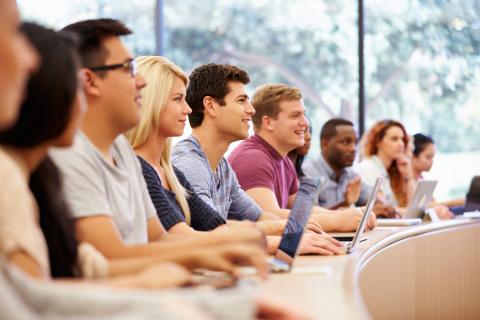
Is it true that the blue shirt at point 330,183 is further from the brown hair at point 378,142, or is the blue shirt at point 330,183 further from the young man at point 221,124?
the young man at point 221,124

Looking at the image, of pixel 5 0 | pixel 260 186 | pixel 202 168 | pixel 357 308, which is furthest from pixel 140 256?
pixel 260 186

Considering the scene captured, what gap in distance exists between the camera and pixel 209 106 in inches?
164

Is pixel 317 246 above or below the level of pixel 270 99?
above

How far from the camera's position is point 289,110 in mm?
5109

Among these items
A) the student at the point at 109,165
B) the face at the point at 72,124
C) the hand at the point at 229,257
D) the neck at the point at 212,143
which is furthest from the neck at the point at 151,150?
the face at the point at 72,124

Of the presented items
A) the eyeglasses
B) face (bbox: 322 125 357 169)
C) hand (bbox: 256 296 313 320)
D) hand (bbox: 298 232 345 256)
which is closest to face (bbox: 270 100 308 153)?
face (bbox: 322 125 357 169)

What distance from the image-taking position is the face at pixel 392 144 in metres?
6.75

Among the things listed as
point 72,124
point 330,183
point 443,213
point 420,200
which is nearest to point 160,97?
point 72,124

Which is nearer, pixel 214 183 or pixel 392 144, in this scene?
pixel 214 183

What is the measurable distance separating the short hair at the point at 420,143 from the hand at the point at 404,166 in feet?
1.66

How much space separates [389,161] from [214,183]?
10.1 ft

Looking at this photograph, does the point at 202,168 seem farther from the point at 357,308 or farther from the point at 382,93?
the point at 382,93

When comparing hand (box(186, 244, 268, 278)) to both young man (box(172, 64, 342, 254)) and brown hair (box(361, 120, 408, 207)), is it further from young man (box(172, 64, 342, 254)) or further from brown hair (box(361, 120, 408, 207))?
brown hair (box(361, 120, 408, 207))

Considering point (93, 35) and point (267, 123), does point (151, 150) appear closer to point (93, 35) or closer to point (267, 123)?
point (93, 35)
